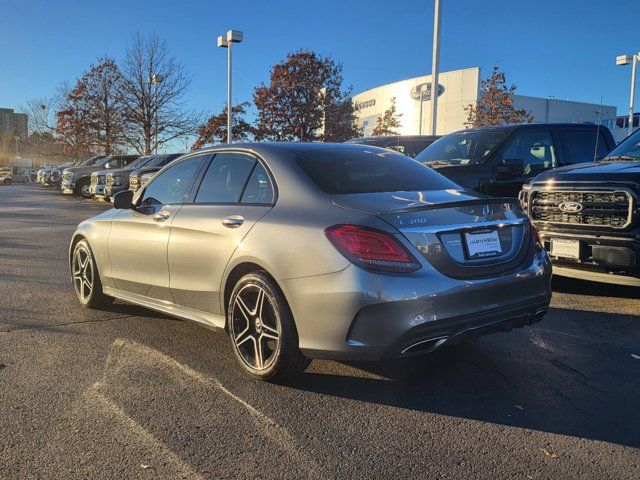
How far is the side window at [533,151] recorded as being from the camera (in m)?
8.30

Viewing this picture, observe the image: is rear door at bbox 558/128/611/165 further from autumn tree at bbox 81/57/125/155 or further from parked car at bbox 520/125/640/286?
autumn tree at bbox 81/57/125/155

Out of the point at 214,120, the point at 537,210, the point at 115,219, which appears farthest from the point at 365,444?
Answer: the point at 214,120

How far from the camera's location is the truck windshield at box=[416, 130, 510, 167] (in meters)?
8.35

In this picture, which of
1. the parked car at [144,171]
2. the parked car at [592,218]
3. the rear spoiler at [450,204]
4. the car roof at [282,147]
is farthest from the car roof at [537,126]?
the parked car at [144,171]

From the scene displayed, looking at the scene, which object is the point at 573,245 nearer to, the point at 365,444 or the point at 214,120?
the point at 365,444

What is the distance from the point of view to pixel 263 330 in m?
3.77

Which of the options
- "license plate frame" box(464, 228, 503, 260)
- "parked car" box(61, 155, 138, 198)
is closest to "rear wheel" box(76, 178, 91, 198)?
"parked car" box(61, 155, 138, 198)

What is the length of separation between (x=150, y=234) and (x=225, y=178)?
872 millimetres

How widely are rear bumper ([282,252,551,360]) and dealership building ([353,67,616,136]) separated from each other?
42.1 m

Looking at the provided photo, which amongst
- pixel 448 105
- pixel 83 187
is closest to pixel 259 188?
pixel 83 187

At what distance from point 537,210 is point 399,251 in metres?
3.45

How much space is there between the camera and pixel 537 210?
614cm

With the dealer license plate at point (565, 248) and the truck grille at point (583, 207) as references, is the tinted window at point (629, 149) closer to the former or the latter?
the truck grille at point (583, 207)

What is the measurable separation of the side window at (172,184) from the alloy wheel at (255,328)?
125 cm
